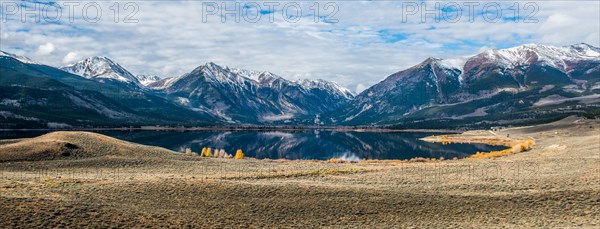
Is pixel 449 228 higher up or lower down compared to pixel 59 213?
lower down

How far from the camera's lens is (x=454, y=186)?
5619cm

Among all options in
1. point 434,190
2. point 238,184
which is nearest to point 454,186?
point 434,190

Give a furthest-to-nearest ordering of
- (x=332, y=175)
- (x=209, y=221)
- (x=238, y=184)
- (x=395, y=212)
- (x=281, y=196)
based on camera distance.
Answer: (x=332, y=175), (x=238, y=184), (x=281, y=196), (x=395, y=212), (x=209, y=221)

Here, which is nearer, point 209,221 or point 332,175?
point 209,221

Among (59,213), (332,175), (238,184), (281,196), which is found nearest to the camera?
(59,213)

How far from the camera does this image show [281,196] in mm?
47500

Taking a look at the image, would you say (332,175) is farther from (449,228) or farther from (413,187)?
(449,228)

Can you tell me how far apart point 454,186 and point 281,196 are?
2234cm

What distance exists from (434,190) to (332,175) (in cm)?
1893

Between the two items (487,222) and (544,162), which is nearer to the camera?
(487,222)

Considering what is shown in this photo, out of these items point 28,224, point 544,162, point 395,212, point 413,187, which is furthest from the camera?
point 544,162

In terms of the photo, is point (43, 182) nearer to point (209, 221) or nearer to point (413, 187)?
point (209, 221)

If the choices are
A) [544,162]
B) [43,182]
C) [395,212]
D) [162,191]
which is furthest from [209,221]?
[544,162]

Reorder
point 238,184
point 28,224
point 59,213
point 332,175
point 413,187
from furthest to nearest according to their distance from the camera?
point 332,175 → point 413,187 → point 238,184 → point 59,213 → point 28,224
